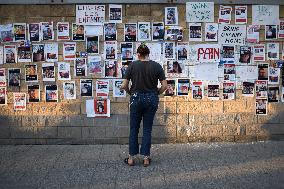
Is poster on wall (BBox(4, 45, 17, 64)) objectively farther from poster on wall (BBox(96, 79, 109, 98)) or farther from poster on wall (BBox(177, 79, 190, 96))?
poster on wall (BBox(177, 79, 190, 96))

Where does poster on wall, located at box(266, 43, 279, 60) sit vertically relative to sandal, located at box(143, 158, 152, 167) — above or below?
above

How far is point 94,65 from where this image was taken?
28.2ft

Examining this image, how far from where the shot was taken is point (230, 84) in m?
8.71

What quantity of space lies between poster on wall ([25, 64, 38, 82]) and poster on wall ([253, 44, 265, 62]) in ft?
13.0

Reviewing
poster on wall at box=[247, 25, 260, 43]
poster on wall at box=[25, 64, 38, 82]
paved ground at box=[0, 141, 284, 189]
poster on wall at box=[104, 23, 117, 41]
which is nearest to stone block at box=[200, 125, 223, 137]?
paved ground at box=[0, 141, 284, 189]

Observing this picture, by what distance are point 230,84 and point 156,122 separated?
152cm

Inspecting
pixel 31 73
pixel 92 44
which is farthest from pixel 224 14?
pixel 31 73

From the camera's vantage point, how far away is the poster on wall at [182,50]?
8586 mm

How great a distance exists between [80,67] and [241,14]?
3044 millimetres

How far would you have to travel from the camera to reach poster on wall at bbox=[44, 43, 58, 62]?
855cm

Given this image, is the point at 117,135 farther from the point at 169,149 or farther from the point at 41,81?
the point at 41,81

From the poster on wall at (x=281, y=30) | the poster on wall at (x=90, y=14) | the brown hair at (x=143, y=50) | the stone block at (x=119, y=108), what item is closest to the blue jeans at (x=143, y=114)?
the brown hair at (x=143, y=50)

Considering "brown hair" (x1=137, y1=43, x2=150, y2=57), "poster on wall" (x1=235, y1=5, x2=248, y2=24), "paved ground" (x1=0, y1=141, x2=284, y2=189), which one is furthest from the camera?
"poster on wall" (x1=235, y1=5, x2=248, y2=24)

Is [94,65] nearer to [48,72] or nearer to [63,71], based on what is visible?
[63,71]
